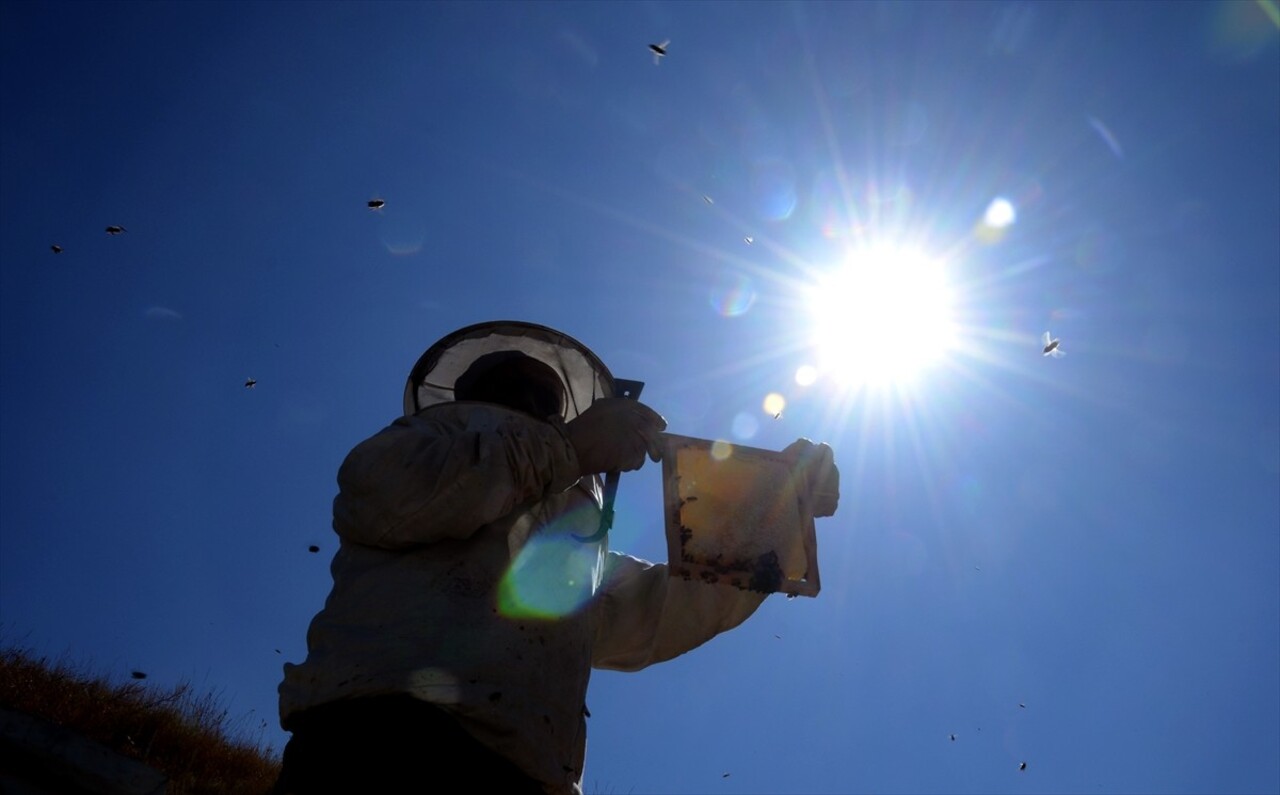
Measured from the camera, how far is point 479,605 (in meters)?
2.65

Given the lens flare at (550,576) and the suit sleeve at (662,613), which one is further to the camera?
the suit sleeve at (662,613)

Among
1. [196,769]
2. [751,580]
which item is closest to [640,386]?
[751,580]

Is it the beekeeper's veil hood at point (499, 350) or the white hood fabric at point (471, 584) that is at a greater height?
the beekeeper's veil hood at point (499, 350)

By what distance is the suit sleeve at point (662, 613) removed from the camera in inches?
150

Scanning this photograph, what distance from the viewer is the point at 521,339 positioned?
4367 millimetres

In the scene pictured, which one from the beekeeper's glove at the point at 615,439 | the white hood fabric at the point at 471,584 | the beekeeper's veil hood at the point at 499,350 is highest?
the beekeeper's veil hood at the point at 499,350

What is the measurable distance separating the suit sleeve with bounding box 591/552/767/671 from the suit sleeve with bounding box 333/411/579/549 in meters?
0.94

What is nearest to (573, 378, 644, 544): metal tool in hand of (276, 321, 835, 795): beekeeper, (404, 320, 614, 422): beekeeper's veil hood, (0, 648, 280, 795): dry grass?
(276, 321, 835, 795): beekeeper

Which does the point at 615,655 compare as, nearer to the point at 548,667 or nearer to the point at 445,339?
the point at 548,667

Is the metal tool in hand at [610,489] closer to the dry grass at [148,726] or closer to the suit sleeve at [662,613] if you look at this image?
the suit sleeve at [662,613]

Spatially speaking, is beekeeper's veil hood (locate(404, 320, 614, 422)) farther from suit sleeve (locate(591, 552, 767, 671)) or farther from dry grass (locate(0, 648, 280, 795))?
dry grass (locate(0, 648, 280, 795))

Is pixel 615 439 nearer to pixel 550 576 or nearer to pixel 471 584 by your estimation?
pixel 550 576

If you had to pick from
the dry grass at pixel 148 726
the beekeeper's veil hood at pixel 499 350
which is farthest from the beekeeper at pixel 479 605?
the dry grass at pixel 148 726

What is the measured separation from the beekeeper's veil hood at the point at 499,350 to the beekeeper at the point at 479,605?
0.45 meters
